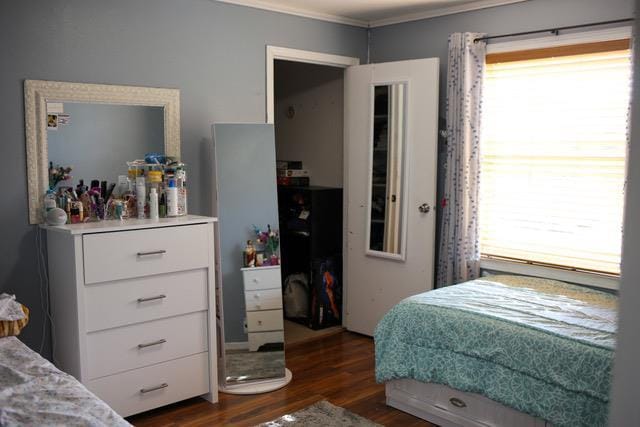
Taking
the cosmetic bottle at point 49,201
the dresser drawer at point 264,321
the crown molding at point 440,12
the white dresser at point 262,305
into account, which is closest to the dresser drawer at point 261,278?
the white dresser at point 262,305

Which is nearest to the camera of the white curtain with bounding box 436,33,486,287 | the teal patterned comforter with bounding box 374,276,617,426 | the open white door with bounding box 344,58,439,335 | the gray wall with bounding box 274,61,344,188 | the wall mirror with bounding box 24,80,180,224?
the teal patterned comforter with bounding box 374,276,617,426

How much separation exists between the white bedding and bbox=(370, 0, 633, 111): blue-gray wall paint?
3185mm

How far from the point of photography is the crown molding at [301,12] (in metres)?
4.02

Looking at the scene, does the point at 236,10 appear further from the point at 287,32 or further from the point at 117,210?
the point at 117,210

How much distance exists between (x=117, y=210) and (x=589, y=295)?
8.82ft

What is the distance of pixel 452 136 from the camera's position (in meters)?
4.07

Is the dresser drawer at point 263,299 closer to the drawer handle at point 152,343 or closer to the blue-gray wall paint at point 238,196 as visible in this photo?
the blue-gray wall paint at point 238,196

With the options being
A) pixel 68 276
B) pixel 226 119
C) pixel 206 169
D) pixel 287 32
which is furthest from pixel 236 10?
pixel 68 276

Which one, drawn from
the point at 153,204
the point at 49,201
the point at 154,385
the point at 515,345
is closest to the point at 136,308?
the point at 154,385

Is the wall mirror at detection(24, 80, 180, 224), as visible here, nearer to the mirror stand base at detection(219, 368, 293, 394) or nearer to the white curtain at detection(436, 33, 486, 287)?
the mirror stand base at detection(219, 368, 293, 394)

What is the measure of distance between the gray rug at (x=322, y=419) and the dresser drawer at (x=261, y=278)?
2.69 ft

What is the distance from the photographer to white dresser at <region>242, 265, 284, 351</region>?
375 cm

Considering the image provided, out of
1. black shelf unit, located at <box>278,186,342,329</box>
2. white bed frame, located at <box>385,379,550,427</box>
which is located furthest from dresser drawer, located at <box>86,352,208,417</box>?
black shelf unit, located at <box>278,186,342,329</box>

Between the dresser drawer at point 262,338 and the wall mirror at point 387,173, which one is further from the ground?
the wall mirror at point 387,173
